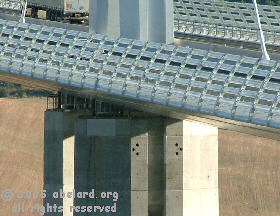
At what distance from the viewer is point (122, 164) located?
77125mm

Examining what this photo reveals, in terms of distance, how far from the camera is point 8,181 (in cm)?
14025

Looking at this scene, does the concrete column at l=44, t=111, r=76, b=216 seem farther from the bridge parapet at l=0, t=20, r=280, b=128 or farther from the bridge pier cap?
the bridge pier cap

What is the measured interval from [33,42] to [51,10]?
2149 cm

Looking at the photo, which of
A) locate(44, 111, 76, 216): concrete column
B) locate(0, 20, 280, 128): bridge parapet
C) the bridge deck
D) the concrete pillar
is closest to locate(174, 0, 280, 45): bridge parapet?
the bridge deck

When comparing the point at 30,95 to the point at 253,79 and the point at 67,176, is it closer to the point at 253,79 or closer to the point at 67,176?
the point at 67,176

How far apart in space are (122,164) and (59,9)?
25555 millimetres

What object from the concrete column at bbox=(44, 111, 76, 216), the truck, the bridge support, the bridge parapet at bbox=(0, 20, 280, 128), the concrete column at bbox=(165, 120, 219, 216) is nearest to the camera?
the bridge parapet at bbox=(0, 20, 280, 128)

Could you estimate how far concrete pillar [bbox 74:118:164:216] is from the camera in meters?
76.5

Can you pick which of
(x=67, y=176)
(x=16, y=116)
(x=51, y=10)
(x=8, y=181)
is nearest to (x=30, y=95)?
(x=16, y=116)

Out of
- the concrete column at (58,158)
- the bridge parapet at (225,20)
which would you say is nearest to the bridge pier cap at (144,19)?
the concrete column at (58,158)

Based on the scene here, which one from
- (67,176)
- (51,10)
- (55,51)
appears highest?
(51,10)

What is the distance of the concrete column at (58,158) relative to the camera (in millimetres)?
87688

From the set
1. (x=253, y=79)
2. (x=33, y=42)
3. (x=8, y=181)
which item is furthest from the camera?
(x=8, y=181)

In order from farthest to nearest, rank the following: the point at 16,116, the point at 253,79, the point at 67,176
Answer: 1. the point at 16,116
2. the point at 67,176
3. the point at 253,79
